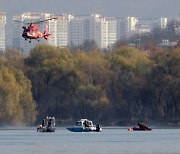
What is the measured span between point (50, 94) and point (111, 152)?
71.2 m

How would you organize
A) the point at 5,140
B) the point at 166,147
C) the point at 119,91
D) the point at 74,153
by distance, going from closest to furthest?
the point at 74,153 < the point at 166,147 < the point at 5,140 < the point at 119,91

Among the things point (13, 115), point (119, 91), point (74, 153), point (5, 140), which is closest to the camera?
point (74, 153)

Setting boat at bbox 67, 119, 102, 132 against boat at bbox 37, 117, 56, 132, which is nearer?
boat at bbox 37, 117, 56, 132

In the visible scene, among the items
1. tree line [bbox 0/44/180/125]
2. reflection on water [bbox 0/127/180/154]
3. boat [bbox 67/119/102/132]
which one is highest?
tree line [bbox 0/44/180/125]

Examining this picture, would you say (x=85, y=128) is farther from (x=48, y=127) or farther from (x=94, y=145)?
(x=94, y=145)

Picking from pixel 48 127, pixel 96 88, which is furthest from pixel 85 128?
pixel 96 88

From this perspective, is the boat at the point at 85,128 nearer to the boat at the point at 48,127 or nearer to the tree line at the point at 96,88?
the boat at the point at 48,127

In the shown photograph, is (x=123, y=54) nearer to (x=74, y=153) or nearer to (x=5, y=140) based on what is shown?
(x=5, y=140)

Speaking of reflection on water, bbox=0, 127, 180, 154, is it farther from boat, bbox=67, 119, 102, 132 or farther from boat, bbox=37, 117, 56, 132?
boat, bbox=67, 119, 102, 132

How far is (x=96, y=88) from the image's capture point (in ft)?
516

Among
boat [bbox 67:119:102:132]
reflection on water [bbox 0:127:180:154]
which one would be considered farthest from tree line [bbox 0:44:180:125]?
reflection on water [bbox 0:127:180:154]

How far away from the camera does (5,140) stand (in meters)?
108

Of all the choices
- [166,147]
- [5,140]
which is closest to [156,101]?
[5,140]

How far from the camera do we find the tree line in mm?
154125
